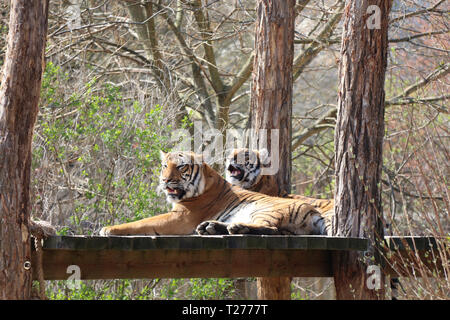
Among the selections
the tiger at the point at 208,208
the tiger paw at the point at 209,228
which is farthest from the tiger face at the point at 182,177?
the tiger paw at the point at 209,228

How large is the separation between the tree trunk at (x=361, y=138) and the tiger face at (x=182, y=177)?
1.30 metres

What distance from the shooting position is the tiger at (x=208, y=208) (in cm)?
539

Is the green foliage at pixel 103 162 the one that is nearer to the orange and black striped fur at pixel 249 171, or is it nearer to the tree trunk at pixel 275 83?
the orange and black striped fur at pixel 249 171

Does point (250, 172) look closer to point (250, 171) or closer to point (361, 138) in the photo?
point (250, 171)

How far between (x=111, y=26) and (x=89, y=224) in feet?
10.0

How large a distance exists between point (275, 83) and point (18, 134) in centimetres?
344

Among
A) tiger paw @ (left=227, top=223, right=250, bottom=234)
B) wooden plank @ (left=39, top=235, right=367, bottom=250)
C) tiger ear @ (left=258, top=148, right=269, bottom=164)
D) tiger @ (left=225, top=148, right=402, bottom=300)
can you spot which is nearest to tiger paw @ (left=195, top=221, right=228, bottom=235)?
tiger paw @ (left=227, top=223, right=250, bottom=234)

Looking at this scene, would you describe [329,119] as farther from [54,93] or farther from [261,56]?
[54,93]

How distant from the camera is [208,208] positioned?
5836 millimetres

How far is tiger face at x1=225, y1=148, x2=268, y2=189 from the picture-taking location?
6621 mm

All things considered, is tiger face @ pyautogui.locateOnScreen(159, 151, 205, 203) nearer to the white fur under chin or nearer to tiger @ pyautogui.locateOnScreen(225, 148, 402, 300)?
the white fur under chin

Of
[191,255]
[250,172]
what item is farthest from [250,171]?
[191,255]

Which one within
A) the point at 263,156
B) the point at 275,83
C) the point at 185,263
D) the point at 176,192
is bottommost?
the point at 185,263
